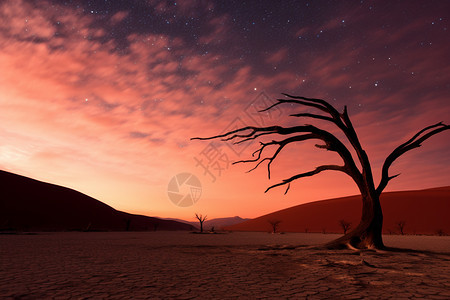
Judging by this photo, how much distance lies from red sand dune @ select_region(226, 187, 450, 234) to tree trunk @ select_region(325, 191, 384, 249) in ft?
151

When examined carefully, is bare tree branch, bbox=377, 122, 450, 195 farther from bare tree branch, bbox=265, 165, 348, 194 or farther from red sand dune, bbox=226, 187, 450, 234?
red sand dune, bbox=226, 187, 450, 234

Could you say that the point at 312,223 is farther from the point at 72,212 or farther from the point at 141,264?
the point at 141,264

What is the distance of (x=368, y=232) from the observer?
12.0 metres

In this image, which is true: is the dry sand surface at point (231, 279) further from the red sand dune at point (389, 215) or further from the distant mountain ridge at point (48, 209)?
the red sand dune at point (389, 215)

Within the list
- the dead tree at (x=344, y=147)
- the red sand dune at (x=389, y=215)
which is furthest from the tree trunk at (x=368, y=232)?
the red sand dune at (x=389, y=215)

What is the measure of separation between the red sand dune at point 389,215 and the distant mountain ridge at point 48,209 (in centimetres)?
3476

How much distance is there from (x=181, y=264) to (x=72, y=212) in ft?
193

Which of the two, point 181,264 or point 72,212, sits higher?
point 72,212

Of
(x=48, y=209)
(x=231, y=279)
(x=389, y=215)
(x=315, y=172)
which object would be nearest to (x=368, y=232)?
(x=315, y=172)

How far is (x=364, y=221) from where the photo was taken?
40.2ft

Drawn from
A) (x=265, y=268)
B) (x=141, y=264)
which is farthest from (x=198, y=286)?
(x=141, y=264)

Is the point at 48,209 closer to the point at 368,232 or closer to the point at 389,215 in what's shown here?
the point at 368,232

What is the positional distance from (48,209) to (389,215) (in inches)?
2631

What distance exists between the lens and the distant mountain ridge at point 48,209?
1953 inches
